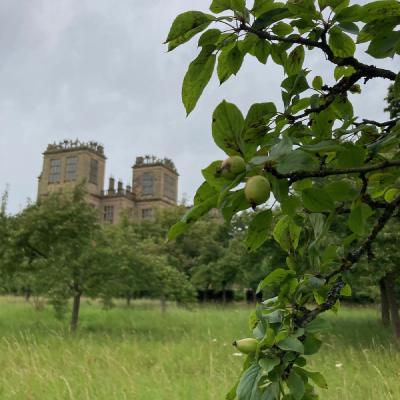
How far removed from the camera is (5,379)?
17.7 ft

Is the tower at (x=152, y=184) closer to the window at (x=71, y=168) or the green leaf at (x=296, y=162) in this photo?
the window at (x=71, y=168)

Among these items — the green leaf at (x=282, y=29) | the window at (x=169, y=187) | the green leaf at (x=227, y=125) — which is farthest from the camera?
the window at (x=169, y=187)

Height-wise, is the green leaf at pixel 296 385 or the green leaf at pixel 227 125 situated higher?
the green leaf at pixel 227 125

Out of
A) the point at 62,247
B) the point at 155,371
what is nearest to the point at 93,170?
the point at 62,247

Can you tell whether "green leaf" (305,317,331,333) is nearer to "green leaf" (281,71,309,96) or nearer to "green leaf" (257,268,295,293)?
"green leaf" (257,268,295,293)

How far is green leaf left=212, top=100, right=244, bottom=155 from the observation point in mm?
765

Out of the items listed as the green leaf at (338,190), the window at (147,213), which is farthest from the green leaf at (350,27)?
the window at (147,213)

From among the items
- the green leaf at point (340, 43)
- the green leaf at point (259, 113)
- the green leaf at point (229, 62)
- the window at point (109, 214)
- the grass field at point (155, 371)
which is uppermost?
the window at point (109, 214)

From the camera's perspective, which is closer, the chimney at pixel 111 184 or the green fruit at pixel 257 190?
the green fruit at pixel 257 190

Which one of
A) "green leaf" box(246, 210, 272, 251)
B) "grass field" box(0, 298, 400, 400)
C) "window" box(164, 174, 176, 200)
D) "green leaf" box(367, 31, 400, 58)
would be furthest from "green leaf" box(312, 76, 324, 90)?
"window" box(164, 174, 176, 200)

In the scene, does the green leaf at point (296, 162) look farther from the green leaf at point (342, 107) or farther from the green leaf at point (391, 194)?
the green leaf at point (391, 194)

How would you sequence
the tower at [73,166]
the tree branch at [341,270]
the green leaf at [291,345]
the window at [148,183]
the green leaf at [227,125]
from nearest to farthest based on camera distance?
the green leaf at [227,125], the green leaf at [291,345], the tree branch at [341,270], the tower at [73,166], the window at [148,183]

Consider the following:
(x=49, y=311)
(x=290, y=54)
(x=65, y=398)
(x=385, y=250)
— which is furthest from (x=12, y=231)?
(x=290, y=54)

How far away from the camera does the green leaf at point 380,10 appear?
947 millimetres
